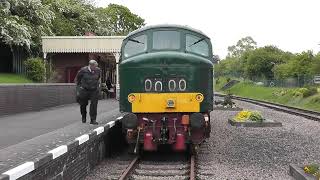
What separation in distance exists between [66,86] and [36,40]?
19.0 feet

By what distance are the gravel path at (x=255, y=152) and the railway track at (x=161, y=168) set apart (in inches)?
11.0

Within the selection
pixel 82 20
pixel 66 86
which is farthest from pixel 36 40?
pixel 82 20

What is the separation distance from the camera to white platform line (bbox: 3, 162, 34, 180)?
245 inches

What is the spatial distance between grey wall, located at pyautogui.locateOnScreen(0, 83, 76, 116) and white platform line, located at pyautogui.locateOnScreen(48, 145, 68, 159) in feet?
29.5

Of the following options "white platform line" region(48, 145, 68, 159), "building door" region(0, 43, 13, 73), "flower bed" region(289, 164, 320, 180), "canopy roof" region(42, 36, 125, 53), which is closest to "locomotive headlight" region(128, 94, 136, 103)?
"white platform line" region(48, 145, 68, 159)

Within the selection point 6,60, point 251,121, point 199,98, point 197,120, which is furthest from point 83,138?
point 6,60

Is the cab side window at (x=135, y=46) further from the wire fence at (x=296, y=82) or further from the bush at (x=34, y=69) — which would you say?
the wire fence at (x=296, y=82)

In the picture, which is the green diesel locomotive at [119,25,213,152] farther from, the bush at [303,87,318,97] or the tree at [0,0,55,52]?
the bush at [303,87,318,97]

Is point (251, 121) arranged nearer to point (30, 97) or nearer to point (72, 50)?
point (30, 97)

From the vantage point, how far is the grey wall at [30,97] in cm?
1736

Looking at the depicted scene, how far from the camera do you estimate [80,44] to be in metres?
30.5

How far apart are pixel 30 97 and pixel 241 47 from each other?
427 ft

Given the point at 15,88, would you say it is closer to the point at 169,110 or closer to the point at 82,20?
the point at 169,110

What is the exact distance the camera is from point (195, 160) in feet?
39.3
